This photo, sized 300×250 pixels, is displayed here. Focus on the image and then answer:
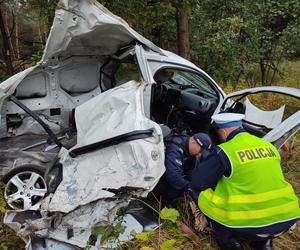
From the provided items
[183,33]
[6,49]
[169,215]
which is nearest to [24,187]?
[169,215]

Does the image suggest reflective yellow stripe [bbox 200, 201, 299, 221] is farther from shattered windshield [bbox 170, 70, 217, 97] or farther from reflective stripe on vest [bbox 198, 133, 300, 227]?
shattered windshield [bbox 170, 70, 217, 97]

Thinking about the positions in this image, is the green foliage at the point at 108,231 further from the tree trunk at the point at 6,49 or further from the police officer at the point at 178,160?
the tree trunk at the point at 6,49

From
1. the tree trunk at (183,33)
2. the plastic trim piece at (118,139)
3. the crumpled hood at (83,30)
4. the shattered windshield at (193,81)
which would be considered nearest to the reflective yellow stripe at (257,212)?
the plastic trim piece at (118,139)

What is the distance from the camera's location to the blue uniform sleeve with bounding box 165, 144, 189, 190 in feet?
13.3

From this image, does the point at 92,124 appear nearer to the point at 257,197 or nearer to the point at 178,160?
the point at 178,160

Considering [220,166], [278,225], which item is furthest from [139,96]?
[278,225]

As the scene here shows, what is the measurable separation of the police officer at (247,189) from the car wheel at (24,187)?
1.81m

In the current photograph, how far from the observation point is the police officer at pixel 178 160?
4.08 meters

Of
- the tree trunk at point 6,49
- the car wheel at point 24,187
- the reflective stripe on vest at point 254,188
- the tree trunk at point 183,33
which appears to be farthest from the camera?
the tree trunk at point 183,33

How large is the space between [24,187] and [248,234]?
2299 millimetres

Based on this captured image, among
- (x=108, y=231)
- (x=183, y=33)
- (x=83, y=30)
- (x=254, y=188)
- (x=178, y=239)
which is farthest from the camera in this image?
(x=183, y=33)

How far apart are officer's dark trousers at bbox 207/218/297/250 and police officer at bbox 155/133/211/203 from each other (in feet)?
2.01

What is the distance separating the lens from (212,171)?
334 centimetres

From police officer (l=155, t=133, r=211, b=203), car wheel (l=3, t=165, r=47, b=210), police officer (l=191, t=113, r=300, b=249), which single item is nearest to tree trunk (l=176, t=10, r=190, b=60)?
police officer (l=155, t=133, r=211, b=203)
